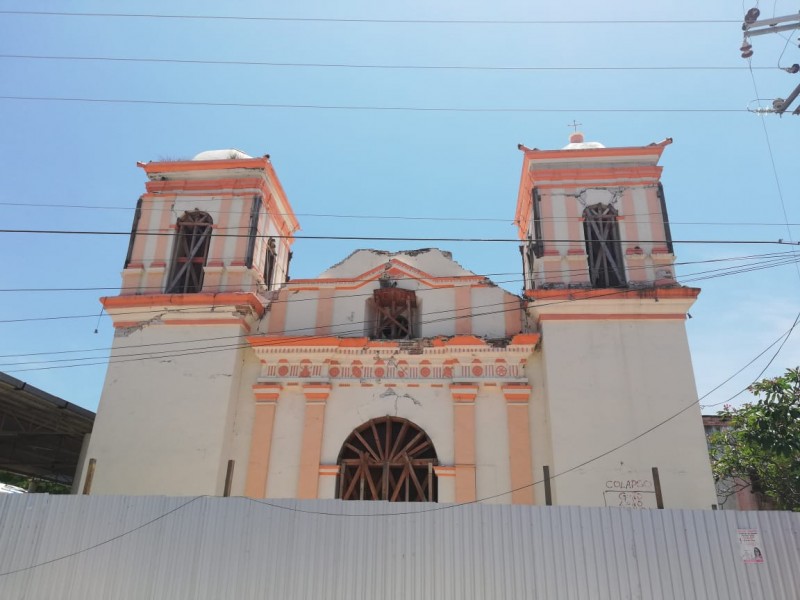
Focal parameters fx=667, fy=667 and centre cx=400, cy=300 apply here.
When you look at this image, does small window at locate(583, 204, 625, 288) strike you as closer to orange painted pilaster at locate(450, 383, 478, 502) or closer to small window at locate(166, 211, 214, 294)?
orange painted pilaster at locate(450, 383, 478, 502)

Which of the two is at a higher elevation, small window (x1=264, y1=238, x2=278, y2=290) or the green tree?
small window (x1=264, y1=238, x2=278, y2=290)

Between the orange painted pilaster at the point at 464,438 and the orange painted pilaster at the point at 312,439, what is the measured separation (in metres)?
2.96

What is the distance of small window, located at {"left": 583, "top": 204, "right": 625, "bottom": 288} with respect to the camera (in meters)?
16.0

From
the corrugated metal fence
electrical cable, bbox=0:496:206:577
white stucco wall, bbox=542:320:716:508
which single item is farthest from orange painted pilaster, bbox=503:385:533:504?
electrical cable, bbox=0:496:206:577

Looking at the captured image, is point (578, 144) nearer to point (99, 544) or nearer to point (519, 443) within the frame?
point (519, 443)

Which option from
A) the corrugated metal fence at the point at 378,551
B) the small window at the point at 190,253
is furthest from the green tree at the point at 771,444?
the small window at the point at 190,253

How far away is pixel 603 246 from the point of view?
16.3 meters

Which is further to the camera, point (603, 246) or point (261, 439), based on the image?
point (603, 246)

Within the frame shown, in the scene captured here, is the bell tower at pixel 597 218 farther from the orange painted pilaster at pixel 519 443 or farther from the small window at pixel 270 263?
the small window at pixel 270 263

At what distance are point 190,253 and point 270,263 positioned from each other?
2391 mm

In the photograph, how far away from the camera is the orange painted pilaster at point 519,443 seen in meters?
14.0

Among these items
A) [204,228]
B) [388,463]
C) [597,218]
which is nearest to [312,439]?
[388,463]

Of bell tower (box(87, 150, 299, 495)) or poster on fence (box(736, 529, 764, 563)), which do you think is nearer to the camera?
poster on fence (box(736, 529, 764, 563))

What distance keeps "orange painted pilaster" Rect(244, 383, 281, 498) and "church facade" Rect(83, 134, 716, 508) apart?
46 mm
